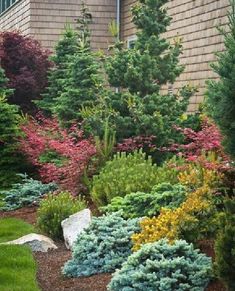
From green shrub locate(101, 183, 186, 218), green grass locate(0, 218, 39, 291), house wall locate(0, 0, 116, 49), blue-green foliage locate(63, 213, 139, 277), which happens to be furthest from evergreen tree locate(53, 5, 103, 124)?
blue-green foliage locate(63, 213, 139, 277)

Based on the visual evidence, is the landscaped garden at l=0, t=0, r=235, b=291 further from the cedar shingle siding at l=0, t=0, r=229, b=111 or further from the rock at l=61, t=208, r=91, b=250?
the cedar shingle siding at l=0, t=0, r=229, b=111

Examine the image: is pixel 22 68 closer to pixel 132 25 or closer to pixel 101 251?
pixel 132 25

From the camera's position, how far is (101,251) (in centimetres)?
682

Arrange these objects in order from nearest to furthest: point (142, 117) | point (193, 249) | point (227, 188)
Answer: point (193, 249)
point (227, 188)
point (142, 117)

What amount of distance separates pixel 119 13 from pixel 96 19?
29.2 inches

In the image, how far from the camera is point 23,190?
1182 cm

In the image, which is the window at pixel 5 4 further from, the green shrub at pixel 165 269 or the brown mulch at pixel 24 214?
the green shrub at pixel 165 269

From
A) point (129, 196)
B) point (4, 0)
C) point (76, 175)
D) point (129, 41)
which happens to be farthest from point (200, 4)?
point (4, 0)

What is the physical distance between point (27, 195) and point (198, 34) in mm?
5677

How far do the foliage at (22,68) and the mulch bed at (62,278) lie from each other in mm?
9357

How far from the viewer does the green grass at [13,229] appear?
30.0 ft

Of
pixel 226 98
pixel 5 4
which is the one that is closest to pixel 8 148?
pixel 226 98

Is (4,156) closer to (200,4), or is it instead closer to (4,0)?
(200,4)

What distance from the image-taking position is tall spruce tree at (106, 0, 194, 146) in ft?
35.7
